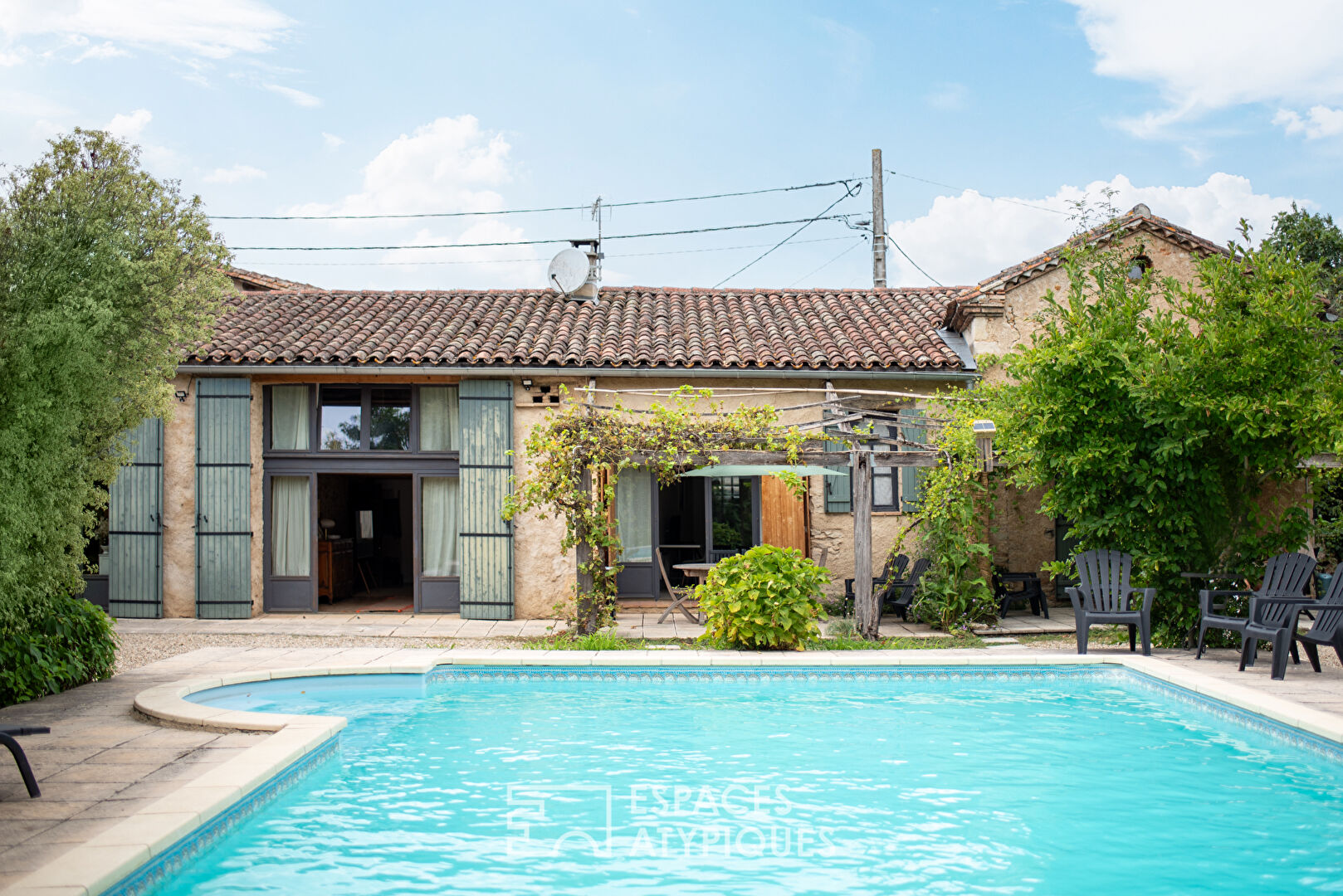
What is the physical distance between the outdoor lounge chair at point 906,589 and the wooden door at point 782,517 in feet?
4.57

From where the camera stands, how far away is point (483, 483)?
11492 millimetres

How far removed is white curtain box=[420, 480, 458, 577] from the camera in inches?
467

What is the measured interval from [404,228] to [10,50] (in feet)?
35.0

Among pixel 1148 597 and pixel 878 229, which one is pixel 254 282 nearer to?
pixel 878 229

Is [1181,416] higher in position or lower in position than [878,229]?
lower

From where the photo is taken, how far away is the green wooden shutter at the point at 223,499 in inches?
452

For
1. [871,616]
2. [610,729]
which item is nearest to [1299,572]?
[871,616]

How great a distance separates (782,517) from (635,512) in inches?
77.2

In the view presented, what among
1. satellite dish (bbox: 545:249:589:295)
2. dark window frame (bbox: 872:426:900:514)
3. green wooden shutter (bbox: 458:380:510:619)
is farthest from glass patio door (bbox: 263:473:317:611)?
dark window frame (bbox: 872:426:900:514)

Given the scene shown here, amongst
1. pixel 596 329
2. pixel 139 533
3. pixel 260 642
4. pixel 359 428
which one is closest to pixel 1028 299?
pixel 596 329

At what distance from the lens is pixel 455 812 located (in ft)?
16.4

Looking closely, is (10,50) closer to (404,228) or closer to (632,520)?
(632,520)

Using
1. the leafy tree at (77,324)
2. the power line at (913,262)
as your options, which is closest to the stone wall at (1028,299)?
the power line at (913,262)

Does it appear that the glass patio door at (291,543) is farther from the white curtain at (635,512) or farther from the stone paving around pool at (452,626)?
the white curtain at (635,512)
